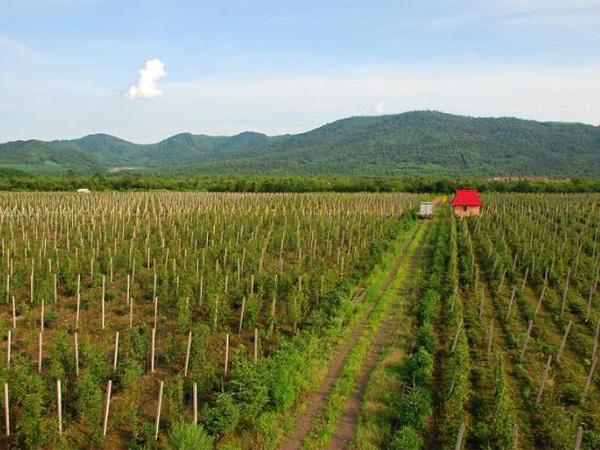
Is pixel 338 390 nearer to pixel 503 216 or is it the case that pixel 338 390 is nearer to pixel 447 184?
pixel 503 216

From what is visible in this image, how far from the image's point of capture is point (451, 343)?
13141mm

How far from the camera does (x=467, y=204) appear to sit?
37.9 metres

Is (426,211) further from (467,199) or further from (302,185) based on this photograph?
(302,185)

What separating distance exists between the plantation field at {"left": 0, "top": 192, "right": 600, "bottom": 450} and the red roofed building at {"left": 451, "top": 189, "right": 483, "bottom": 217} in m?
13.2

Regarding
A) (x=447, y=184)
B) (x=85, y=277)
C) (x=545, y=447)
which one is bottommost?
(x=545, y=447)

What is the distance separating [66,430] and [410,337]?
8.70 meters

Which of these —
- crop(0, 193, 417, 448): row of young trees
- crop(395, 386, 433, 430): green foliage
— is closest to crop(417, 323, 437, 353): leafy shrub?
crop(0, 193, 417, 448): row of young trees

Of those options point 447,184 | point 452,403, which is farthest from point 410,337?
point 447,184

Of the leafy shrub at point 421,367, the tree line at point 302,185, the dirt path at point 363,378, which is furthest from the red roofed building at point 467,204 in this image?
the leafy shrub at point 421,367

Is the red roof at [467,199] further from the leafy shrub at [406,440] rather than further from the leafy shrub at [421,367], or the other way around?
the leafy shrub at [406,440]

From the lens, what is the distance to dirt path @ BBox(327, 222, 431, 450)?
9203 mm

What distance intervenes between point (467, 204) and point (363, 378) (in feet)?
95.6

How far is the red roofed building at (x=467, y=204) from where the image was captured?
37.9m

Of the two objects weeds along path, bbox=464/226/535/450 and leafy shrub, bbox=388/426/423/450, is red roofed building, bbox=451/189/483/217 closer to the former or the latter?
weeds along path, bbox=464/226/535/450
